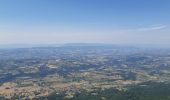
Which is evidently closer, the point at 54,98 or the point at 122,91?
the point at 54,98

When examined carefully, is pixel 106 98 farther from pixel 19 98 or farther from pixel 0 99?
pixel 0 99

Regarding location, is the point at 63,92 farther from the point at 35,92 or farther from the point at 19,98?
the point at 19,98

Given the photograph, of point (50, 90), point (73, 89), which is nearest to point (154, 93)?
point (73, 89)

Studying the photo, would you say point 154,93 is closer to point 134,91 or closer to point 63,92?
point 134,91

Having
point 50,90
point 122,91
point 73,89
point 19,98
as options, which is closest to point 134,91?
point 122,91

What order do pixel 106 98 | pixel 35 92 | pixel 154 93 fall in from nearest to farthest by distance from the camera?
pixel 106 98 → pixel 154 93 → pixel 35 92

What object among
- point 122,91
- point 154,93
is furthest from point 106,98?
point 154,93

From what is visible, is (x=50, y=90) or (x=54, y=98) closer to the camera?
(x=54, y=98)

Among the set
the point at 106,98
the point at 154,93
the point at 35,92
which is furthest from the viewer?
the point at 35,92
